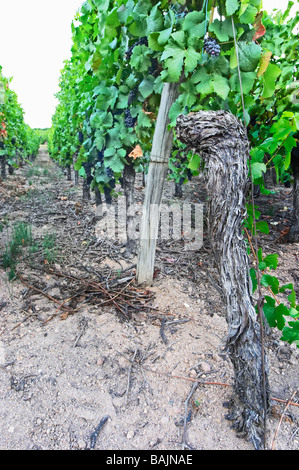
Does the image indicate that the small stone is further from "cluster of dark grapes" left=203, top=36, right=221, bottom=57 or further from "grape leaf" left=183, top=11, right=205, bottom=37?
"grape leaf" left=183, top=11, right=205, bottom=37

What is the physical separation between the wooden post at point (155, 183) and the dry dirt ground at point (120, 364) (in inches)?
9.9

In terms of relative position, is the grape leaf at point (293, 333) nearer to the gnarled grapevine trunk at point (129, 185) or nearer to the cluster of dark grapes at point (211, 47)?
the cluster of dark grapes at point (211, 47)

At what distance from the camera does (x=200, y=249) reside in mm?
3406

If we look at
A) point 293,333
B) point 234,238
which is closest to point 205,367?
point 293,333

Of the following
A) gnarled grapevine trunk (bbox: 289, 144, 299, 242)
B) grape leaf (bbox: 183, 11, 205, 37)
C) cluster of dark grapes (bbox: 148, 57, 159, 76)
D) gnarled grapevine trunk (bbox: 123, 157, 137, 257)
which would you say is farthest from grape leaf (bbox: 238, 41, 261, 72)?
gnarled grapevine trunk (bbox: 289, 144, 299, 242)

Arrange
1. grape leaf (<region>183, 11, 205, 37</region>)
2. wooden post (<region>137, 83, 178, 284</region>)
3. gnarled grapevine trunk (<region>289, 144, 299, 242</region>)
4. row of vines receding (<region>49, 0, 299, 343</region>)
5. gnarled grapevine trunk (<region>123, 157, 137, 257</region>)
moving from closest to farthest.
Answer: row of vines receding (<region>49, 0, 299, 343</region>) → grape leaf (<region>183, 11, 205, 37</region>) → wooden post (<region>137, 83, 178, 284</region>) → gnarled grapevine trunk (<region>123, 157, 137, 257</region>) → gnarled grapevine trunk (<region>289, 144, 299, 242</region>)

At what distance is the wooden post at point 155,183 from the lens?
197 cm

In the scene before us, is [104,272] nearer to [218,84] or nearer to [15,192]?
[218,84]

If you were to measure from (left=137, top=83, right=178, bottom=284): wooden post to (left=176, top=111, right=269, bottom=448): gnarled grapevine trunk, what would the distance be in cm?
79

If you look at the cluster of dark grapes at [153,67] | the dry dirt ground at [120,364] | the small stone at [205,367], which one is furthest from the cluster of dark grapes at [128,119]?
the small stone at [205,367]

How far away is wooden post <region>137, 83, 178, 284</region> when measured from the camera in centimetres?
197

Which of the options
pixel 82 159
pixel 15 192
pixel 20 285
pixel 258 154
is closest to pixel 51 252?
pixel 20 285

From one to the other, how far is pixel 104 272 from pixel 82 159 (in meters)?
1.23
